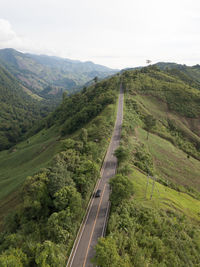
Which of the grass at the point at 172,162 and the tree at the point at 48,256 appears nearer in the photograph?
the tree at the point at 48,256

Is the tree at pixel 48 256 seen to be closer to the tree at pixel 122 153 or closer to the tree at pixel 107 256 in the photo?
the tree at pixel 107 256

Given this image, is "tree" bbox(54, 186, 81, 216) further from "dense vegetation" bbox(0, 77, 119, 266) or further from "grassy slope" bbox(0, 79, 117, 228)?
"grassy slope" bbox(0, 79, 117, 228)

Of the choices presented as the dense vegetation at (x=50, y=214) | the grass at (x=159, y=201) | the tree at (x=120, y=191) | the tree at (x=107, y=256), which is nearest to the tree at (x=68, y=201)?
the dense vegetation at (x=50, y=214)

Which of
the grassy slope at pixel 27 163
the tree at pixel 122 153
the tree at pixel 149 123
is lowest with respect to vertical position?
the grassy slope at pixel 27 163

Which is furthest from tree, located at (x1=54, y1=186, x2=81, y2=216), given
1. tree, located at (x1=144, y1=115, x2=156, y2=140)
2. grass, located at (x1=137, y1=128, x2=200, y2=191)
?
tree, located at (x1=144, y1=115, x2=156, y2=140)

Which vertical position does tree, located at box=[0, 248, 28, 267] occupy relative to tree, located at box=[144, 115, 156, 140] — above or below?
below

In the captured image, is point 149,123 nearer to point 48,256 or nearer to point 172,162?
point 172,162

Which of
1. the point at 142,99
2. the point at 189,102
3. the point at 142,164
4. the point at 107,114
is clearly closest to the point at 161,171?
the point at 142,164

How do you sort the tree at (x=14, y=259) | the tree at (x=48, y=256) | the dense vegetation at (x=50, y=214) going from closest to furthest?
the tree at (x=14, y=259), the tree at (x=48, y=256), the dense vegetation at (x=50, y=214)

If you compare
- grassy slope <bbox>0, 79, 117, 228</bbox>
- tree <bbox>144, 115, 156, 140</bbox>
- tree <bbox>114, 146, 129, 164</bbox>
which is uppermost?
tree <bbox>144, 115, 156, 140</bbox>
